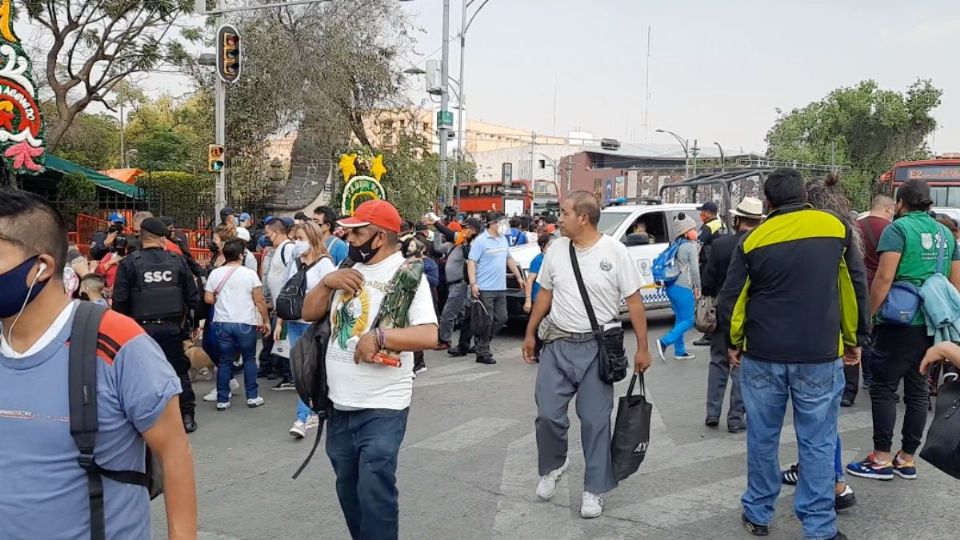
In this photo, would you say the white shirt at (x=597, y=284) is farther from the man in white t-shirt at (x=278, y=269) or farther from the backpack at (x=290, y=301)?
the man in white t-shirt at (x=278, y=269)

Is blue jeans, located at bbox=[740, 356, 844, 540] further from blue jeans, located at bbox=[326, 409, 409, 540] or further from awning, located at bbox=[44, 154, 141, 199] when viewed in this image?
awning, located at bbox=[44, 154, 141, 199]

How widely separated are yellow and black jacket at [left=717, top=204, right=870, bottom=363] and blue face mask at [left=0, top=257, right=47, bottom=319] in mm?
3508

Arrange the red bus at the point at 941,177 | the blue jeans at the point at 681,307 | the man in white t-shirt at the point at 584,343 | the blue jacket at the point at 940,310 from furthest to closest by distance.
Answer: the red bus at the point at 941,177, the blue jeans at the point at 681,307, the blue jacket at the point at 940,310, the man in white t-shirt at the point at 584,343

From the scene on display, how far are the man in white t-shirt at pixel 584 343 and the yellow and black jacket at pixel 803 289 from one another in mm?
774

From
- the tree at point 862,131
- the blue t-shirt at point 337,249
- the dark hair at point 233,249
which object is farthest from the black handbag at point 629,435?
the tree at point 862,131

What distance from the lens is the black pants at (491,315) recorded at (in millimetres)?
10078

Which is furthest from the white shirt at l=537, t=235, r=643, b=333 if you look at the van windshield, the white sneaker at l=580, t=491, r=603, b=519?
the van windshield

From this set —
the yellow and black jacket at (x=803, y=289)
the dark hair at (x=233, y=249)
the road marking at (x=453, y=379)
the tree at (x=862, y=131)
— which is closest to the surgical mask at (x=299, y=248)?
the dark hair at (x=233, y=249)

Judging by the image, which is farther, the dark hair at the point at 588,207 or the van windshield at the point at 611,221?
the van windshield at the point at 611,221

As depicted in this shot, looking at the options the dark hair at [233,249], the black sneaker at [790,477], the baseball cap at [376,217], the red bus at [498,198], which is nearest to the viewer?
the baseball cap at [376,217]

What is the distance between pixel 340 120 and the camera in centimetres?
2159

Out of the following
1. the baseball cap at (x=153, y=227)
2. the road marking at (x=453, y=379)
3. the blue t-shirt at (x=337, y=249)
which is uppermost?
the baseball cap at (x=153, y=227)

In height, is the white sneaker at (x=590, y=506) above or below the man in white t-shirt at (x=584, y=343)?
below

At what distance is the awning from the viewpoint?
64.0 ft
